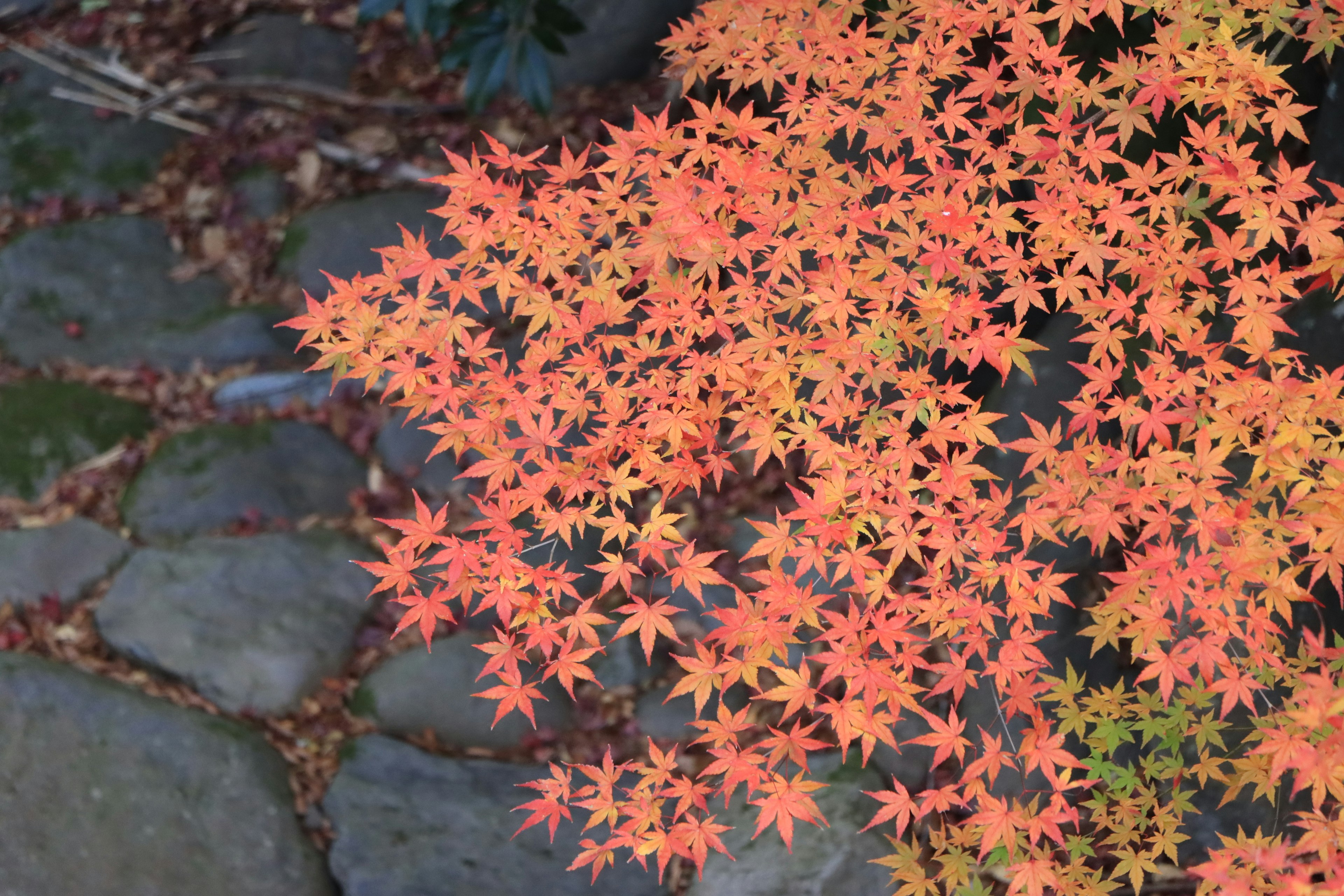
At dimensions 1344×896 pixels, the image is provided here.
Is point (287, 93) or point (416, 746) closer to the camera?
point (416, 746)

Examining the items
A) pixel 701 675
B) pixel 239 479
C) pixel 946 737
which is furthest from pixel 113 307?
pixel 946 737

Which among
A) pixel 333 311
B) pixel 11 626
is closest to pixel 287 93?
pixel 11 626

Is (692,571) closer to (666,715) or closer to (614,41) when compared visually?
(666,715)

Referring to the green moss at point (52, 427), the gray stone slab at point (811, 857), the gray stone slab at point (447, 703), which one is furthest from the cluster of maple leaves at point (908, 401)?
the green moss at point (52, 427)

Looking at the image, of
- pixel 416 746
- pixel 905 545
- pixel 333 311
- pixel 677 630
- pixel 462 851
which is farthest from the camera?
pixel 677 630

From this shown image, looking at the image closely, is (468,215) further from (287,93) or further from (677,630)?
(287,93)

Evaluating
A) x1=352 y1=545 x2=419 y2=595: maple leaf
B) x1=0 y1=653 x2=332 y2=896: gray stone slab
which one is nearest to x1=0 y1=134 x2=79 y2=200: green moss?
x1=0 y1=653 x2=332 y2=896: gray stone slab
